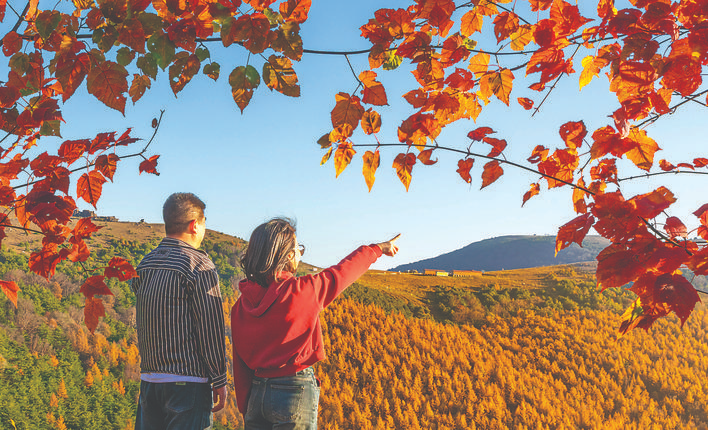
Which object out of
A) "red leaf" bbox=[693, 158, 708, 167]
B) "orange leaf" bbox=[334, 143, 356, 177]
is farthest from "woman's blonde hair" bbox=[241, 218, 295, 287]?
"red leaf" bbox=[693, 158, 708, 167]

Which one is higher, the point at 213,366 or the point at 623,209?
the point at 623,209

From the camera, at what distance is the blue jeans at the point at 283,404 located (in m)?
1.62

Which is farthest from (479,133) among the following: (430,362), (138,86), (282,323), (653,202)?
(430,362)

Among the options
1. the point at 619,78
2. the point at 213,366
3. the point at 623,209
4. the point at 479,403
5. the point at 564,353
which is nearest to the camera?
the point at 623,209

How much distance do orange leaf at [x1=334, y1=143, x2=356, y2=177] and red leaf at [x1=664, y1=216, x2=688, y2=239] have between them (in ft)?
3.56

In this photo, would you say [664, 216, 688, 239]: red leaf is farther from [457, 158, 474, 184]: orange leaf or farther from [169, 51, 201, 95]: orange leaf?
[169, 51, 201, 95]: orange leaf

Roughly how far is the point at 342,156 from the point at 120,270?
1101 mm

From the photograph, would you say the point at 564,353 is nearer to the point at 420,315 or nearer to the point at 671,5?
the point at 420,315

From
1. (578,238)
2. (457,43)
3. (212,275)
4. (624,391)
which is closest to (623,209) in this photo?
(578,238)

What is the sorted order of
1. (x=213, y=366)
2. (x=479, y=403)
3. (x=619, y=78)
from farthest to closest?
(x=479, y=403), (x=213, y=366), (x=619, y=78)

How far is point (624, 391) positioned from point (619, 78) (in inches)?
242

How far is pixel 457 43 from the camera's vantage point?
A: 166 cm

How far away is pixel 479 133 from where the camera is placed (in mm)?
1744

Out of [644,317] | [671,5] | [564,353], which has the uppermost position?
[671,5]
